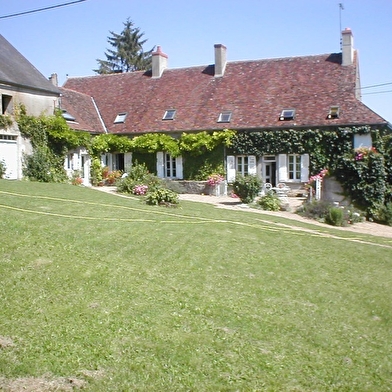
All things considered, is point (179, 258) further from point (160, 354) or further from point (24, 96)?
point (24, 96)

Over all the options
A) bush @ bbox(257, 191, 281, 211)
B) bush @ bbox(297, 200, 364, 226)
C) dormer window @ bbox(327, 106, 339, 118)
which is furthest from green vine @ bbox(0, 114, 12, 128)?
dormer window @ bbox(327, 106, 339, 118)

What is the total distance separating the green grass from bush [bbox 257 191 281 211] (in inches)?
346

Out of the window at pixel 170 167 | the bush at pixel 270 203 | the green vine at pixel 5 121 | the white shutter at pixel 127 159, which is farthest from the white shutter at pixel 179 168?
the green vine at pixel 5 121

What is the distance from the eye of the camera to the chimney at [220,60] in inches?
1163

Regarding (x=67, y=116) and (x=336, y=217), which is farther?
(x=67, y=116)

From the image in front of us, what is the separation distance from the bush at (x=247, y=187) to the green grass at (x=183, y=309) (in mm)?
9695

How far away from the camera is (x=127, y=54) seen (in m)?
54.5

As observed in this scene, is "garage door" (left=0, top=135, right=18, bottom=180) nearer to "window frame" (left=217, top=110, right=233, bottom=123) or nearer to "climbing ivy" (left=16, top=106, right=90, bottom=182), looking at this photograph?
"climbing ivy" (left=16, top=106, right=90, bottom=182)

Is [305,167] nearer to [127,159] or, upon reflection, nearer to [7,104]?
[127,159]

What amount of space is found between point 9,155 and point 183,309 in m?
18.1

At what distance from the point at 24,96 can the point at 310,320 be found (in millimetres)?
19865

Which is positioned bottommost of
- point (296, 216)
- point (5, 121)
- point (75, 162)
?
point (296, 216)

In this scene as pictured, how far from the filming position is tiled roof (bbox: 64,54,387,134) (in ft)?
84.2

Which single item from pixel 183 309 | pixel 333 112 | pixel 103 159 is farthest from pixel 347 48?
pixel 183 309
